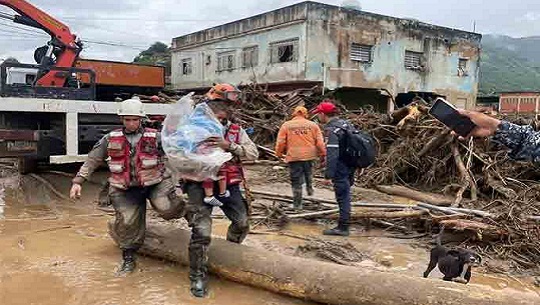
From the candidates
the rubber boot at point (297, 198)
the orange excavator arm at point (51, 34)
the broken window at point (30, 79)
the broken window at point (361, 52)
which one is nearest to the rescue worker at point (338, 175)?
the rubber boot at point (297, 198)

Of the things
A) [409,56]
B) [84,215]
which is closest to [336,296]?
[84,215]

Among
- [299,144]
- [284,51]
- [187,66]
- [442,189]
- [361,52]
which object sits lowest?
[442,189]

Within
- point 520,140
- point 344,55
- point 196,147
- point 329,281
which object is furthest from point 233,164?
point 344,55

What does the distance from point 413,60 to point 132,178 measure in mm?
21992

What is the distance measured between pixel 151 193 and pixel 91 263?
2.86 ft

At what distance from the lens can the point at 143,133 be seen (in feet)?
14.8

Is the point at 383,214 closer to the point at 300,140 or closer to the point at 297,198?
the point at 297,198

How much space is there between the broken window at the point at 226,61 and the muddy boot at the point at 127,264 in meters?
21.5

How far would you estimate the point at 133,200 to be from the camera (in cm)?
454

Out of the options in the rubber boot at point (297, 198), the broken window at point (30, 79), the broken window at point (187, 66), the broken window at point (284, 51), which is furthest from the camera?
the broken window at point (187, 66)

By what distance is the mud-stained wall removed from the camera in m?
20.9

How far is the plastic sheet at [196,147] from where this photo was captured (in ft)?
12.7

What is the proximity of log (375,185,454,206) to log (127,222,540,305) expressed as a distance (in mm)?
4538

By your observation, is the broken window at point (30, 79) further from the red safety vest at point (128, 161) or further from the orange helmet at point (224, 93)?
the orange helmet at point (224, 93)
